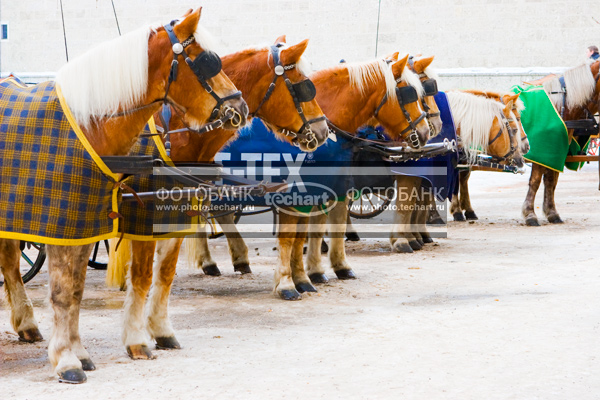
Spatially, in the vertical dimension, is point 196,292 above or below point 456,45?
below

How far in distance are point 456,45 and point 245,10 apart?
5.48 m

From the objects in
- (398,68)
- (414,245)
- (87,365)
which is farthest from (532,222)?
(87,365)

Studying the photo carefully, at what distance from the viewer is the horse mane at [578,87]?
10.3m

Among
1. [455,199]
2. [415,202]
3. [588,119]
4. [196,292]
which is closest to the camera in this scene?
[196,292]

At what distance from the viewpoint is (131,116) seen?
3621 millimetres

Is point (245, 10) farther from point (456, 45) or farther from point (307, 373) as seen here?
point (307, 373)

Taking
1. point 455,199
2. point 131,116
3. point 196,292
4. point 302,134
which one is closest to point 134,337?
point 131,116

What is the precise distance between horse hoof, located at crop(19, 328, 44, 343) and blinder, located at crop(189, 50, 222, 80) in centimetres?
204

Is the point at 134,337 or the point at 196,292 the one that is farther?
the point at 196,292

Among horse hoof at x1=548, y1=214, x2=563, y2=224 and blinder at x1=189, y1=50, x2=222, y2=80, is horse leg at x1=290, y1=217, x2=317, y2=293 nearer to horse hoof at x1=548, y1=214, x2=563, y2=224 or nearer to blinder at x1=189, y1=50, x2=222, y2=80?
blinder at x1=189, y1=50, x2=222, y2=80

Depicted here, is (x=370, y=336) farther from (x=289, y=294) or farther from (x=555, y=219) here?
(x=555, y=219)

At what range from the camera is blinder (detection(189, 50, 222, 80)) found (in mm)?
3590

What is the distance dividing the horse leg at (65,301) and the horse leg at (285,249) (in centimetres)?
244

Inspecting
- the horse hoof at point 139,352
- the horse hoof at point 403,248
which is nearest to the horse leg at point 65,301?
the horse hoof at point 139,352
